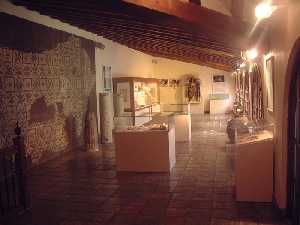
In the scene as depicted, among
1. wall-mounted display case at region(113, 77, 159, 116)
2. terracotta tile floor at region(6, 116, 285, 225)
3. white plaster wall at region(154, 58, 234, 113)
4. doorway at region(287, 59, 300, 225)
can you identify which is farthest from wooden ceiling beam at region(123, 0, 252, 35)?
white plaster wall at region(154, 58, 234, 113)

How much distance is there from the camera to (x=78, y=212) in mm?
4504

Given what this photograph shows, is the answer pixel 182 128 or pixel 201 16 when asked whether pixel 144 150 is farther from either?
pixel 182 128

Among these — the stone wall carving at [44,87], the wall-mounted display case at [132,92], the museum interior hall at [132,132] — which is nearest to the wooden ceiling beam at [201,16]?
the museum interior hall at [132,132]

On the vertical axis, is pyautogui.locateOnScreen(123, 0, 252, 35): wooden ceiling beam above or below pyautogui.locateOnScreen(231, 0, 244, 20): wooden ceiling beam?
below

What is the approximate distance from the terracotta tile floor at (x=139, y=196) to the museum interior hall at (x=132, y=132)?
20 mm

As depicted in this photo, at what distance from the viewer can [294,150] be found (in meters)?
3.83

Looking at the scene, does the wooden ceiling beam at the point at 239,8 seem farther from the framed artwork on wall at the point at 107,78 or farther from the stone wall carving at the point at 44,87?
the framed artwork on wall at the point at 107,78

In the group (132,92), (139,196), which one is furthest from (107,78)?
(139,196)

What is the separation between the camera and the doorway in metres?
3.60

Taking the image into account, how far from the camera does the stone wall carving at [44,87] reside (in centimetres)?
646

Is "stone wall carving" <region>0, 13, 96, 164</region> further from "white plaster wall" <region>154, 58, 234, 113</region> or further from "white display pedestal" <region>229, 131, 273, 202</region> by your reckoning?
"white plaster wall" <region>154, 58, 234, 113</region>

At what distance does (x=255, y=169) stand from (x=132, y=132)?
8.66 feet

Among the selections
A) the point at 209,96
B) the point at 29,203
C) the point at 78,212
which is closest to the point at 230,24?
the point at 78,212

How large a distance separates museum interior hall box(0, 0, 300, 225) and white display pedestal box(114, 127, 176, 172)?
0.06 ft
